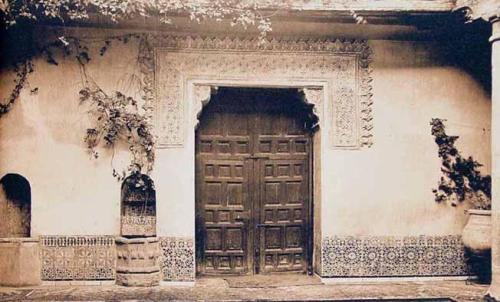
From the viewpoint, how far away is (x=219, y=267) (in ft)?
20.6

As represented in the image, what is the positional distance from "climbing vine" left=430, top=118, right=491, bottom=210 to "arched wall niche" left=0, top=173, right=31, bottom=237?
4425 millimetres

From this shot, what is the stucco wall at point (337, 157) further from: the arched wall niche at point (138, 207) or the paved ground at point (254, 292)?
the paved ground at point (254, 292)

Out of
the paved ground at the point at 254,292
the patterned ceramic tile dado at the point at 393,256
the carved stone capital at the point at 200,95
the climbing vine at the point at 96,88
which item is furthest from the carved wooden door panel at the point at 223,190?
the patterned ceramic tile dado at the point at 393,256

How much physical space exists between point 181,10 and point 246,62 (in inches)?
37.8

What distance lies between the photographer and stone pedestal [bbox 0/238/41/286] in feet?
18.5

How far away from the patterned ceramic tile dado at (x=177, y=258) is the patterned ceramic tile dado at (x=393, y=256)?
1431 millimetres

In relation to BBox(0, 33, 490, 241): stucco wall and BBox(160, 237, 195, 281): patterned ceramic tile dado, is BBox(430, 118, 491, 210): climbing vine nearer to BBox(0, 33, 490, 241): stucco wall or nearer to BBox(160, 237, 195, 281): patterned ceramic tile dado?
BBox(0, 33, 490, 241): stucco wall

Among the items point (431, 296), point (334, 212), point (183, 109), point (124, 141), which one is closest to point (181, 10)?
point (183, 109)

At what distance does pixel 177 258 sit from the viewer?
586 centimetres

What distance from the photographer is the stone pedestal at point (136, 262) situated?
5.70 meters

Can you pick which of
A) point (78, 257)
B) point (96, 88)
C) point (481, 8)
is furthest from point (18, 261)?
point (481, 8)

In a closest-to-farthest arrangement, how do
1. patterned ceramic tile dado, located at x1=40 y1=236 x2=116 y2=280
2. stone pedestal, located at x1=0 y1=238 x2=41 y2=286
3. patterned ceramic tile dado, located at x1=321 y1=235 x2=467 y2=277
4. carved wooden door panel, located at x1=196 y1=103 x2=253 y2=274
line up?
stone pedestal, located at x1=0 y1=238 x2=41 y2=286 < patterned ceramic tile dado, located at x1=40 y1=236 x2=116 y2=280 < patterned ceramic tile dado, located at x1=321 y1=235 x2=467 y2=277 < carved wooden door panel, located at x1=196 y1=103 x2=253 y2=274

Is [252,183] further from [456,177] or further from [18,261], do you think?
[18,261]

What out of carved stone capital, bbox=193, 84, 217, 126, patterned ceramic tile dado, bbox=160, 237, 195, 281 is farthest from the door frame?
patterned ceramic tile dado, bbox=160, 237, 195, 281
